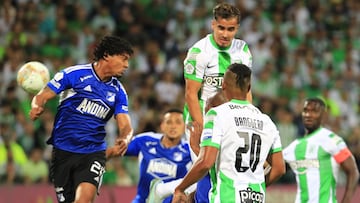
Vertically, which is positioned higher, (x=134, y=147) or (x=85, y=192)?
(x=134, y=147)

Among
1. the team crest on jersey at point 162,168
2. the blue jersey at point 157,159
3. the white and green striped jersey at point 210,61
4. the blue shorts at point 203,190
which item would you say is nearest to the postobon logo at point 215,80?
the white and green striped jersey at point 210,61

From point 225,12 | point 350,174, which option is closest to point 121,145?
point 225,12

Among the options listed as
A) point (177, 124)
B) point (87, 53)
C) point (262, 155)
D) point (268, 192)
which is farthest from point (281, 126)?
point (262, 155)

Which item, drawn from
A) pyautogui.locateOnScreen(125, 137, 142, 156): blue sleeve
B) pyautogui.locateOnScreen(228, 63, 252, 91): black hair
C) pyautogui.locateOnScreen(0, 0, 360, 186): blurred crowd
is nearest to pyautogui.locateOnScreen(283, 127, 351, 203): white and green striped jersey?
pyautogui.locateOnScreen(125, 137, 142, 156): blue sleeve

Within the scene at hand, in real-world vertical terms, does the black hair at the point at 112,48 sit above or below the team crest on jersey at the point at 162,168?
above

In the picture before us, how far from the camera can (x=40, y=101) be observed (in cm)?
881

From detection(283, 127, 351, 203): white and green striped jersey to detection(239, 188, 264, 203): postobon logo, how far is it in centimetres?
327

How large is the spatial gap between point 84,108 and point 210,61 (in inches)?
54.5

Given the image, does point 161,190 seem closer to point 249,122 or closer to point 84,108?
point 84,108

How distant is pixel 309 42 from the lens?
19.6m

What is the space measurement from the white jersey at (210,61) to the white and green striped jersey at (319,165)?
6.88 ft

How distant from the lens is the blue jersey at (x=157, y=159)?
11406 millimetres

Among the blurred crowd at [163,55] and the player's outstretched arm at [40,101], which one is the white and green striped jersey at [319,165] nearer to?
the player's outstretched arm at [40,101]

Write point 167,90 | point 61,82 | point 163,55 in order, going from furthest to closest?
point 163,55, point 167,90, point 61,82
